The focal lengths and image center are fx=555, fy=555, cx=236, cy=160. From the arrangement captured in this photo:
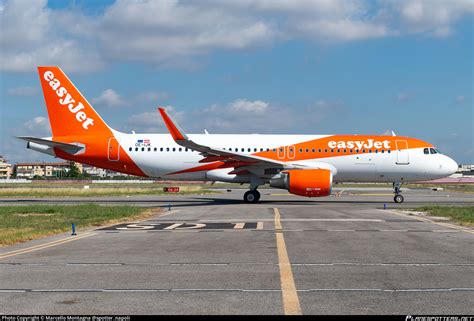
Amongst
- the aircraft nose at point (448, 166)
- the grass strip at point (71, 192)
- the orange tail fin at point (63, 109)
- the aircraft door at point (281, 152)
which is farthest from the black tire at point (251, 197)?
the grass strip at point (71, 192)

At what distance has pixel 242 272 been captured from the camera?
9.61 metres

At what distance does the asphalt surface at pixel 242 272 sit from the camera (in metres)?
7.02

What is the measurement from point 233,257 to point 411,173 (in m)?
26.2

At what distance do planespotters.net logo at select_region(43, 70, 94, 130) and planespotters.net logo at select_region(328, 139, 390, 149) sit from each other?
50.9 feet

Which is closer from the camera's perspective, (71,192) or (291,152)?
(291,152)

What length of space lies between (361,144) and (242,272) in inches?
1048

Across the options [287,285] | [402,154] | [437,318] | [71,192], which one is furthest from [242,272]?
[71,192]

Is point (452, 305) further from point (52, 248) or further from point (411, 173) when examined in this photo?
point (411, 173)

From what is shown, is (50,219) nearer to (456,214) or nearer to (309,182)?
(309,182)

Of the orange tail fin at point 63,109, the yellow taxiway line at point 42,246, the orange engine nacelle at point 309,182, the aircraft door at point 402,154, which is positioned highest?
the orange tail fin at point 63,109

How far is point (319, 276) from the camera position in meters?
9.23

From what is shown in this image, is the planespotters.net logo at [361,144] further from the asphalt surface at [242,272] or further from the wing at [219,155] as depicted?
the asphalt surface at [242,272]

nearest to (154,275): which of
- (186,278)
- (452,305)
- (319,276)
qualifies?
(186,278)

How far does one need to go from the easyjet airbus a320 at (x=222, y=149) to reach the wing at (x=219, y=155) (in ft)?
1.83
